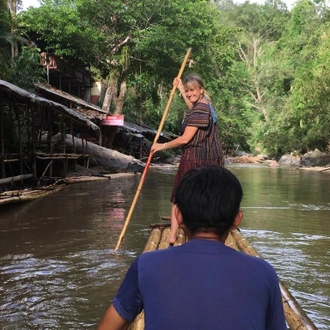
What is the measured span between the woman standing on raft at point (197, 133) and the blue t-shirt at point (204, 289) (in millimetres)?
2624

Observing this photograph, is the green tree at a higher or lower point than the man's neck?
higher

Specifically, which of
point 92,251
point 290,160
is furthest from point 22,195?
point 290,160

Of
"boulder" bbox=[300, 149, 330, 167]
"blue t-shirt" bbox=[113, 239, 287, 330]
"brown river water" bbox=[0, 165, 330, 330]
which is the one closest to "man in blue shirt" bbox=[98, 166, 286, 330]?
"blue t-shirt" bbox=[113, 239, 287, 330]

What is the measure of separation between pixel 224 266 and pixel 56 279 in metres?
3.22

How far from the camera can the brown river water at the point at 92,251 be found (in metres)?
3.57

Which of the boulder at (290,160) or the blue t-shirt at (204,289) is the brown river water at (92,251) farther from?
the boulder at (290,160)

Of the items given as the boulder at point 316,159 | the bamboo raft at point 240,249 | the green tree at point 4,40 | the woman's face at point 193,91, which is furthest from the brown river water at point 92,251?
the boulder at point 316,159

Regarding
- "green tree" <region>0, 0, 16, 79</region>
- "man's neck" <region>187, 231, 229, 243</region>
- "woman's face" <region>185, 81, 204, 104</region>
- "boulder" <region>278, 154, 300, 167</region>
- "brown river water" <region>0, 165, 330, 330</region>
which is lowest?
"boulder" <region>278, 154, 300, 167</region>

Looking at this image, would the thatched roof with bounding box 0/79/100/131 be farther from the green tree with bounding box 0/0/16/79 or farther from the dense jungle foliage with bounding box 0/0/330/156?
the dense jungle foliage with bounding box 0/0/330/156

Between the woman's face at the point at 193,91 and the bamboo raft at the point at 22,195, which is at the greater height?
the woman's face at the point at 193,91

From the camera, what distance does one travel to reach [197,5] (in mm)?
24453

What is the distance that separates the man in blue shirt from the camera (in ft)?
4.34

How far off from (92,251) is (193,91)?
2.36 meters

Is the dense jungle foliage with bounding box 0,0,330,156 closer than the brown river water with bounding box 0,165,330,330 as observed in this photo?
No
